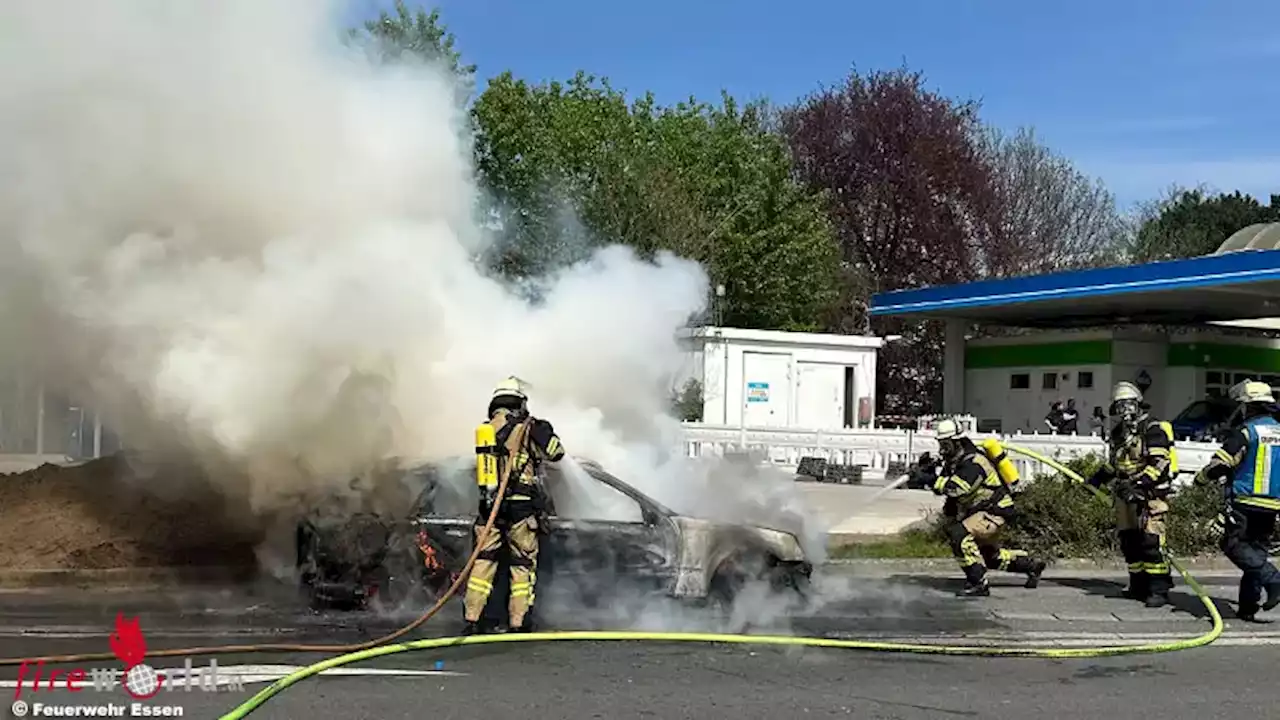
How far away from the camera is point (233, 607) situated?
8.52 metres

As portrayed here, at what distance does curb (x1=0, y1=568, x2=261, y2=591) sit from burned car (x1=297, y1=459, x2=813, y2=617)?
175 centimetres

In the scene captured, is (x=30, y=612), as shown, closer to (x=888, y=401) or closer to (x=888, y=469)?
(x=888, y=469)

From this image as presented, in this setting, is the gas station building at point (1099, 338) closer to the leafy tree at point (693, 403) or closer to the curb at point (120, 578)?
the leafy tree at point (693, 403)

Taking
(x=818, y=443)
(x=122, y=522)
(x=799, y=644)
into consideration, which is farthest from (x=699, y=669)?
(x=818, y=443)

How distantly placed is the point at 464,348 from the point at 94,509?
12.0ft

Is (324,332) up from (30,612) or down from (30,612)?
up

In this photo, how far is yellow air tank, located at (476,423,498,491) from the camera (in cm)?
766

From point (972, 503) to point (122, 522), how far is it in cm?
727

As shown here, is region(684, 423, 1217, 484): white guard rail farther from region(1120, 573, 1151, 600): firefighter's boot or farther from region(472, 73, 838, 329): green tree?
region(1120, 573, 1151, 600): firefighter's boot

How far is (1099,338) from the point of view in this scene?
25.8m

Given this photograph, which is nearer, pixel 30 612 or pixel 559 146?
pixel 30 612

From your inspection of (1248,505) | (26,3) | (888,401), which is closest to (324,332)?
(26,3)

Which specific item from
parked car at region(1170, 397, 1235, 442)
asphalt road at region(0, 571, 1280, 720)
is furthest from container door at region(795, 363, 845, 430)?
asphalt road at region(0, 571, 1280, 720)

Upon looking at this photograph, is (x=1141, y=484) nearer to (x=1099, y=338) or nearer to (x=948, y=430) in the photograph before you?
(x=948, y=430)
